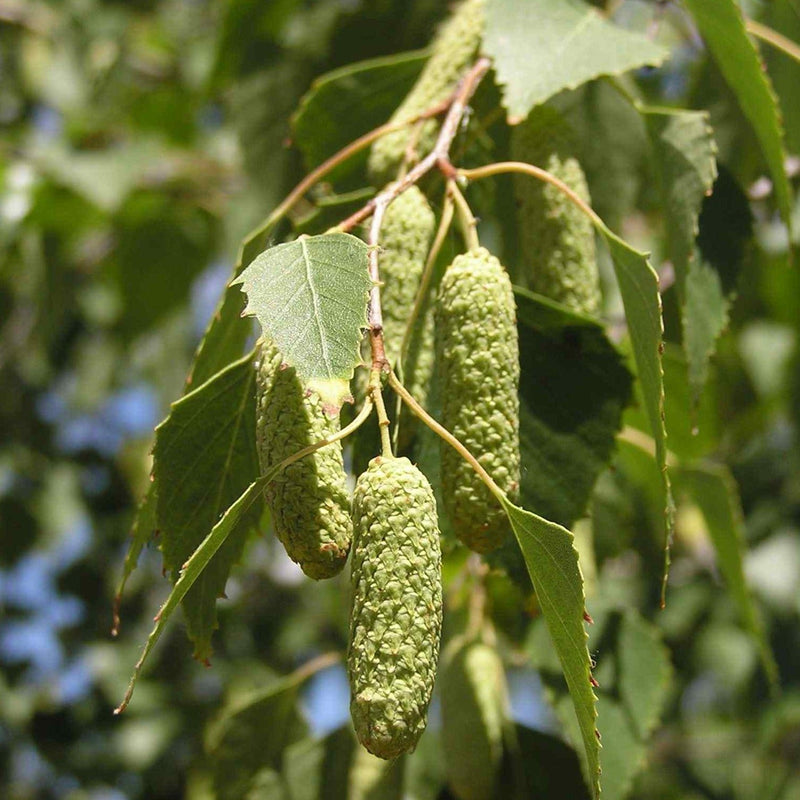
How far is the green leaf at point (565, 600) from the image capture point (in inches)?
33.9

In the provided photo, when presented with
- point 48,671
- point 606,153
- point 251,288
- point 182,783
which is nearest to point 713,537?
point 606,153

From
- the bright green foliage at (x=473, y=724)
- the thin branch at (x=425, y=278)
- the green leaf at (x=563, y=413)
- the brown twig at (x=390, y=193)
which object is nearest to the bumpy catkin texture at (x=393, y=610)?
the brown twig at (x=390, y=193)

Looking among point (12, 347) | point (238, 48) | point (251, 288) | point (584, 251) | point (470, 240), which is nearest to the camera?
point (251, 288)

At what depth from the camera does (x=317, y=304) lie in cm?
88

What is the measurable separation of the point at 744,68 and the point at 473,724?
2.62 ft

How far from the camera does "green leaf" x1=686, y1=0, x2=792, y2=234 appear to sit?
45.8 inches

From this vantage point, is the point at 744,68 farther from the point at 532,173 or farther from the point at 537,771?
the point at 537,771

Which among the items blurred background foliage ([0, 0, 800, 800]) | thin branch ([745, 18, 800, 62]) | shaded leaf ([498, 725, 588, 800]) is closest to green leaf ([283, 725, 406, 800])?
blurred background foliage ([0, 0, 800, 800])

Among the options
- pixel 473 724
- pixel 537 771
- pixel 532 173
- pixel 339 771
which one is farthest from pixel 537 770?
pixel 532 173

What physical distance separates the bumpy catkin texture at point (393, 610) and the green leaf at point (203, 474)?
0.75 feet

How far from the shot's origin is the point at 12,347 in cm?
342

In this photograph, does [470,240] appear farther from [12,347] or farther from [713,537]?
[12,347]

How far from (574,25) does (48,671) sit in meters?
2.78

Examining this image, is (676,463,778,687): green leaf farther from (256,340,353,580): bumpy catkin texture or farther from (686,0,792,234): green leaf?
(256,340,353,580): bumpy catkin texture
